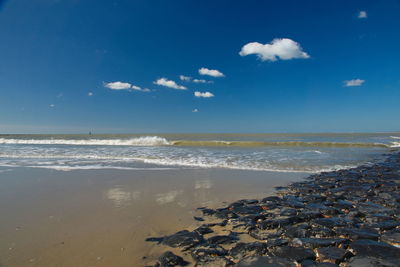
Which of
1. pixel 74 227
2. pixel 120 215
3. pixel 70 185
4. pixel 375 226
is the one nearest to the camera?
pixel 375 226

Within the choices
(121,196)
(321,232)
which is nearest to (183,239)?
(321,232)

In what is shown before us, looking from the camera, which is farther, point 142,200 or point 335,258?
point 142,200

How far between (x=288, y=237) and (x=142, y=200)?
315 centimetres

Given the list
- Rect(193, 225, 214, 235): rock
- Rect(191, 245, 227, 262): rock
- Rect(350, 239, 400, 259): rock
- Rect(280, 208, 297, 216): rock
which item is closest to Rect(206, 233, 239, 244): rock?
Rect(191, 245, 227, 262): rock

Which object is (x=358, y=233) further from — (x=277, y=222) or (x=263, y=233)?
(x=263, y=233)

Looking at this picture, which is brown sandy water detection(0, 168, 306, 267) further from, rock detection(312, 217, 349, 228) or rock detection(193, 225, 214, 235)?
rock detection(312, 217, 349, 228)

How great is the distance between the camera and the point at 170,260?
2.40 m

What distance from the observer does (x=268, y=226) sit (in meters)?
3.28

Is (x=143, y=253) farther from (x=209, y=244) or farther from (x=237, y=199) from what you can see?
(x=237, y=199)

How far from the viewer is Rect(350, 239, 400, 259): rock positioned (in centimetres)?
231

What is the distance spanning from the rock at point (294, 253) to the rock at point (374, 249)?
511 millimetres

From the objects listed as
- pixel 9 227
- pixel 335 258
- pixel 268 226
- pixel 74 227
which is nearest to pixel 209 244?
pixel 268 226

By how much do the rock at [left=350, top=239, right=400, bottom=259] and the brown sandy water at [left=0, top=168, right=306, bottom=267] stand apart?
212 centimetres

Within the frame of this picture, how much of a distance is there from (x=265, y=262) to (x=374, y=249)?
1.24 m
